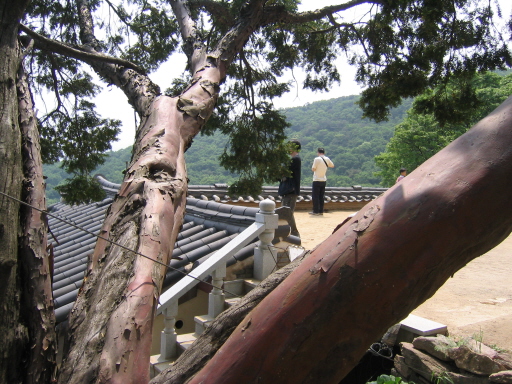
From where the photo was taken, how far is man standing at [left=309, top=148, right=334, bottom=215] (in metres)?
9.51

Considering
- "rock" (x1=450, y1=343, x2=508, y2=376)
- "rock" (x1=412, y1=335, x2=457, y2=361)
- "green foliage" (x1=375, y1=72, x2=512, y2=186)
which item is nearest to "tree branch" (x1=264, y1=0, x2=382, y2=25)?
"rock" (x1=412, y1=335, x2=457, y2=361)

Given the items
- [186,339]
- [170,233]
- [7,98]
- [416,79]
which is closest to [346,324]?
[170,233]

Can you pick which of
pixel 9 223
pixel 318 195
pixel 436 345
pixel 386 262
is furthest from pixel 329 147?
pixel 386 262

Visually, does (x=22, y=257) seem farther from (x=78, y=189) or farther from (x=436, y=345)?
(x=78, y=189)

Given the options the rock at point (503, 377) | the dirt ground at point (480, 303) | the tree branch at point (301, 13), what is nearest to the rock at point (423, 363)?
the rock at point (503, 377)

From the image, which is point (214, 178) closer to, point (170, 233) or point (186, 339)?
point (186, 339)

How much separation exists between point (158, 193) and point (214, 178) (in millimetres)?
23931

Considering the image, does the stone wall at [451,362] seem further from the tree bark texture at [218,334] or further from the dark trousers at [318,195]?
the dark trousers at [318,195]

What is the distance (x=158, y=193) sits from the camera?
5.75ft

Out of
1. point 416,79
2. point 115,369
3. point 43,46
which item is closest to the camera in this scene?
point 115,369

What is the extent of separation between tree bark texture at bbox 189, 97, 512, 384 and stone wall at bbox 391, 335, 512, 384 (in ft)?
7.65

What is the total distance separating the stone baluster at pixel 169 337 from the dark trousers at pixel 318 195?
6.65 metres

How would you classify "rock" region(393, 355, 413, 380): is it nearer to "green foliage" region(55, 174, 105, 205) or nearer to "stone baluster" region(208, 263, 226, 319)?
"stone baluster" region(208, 263, 226, 319)

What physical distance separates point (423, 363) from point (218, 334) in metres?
2.35
